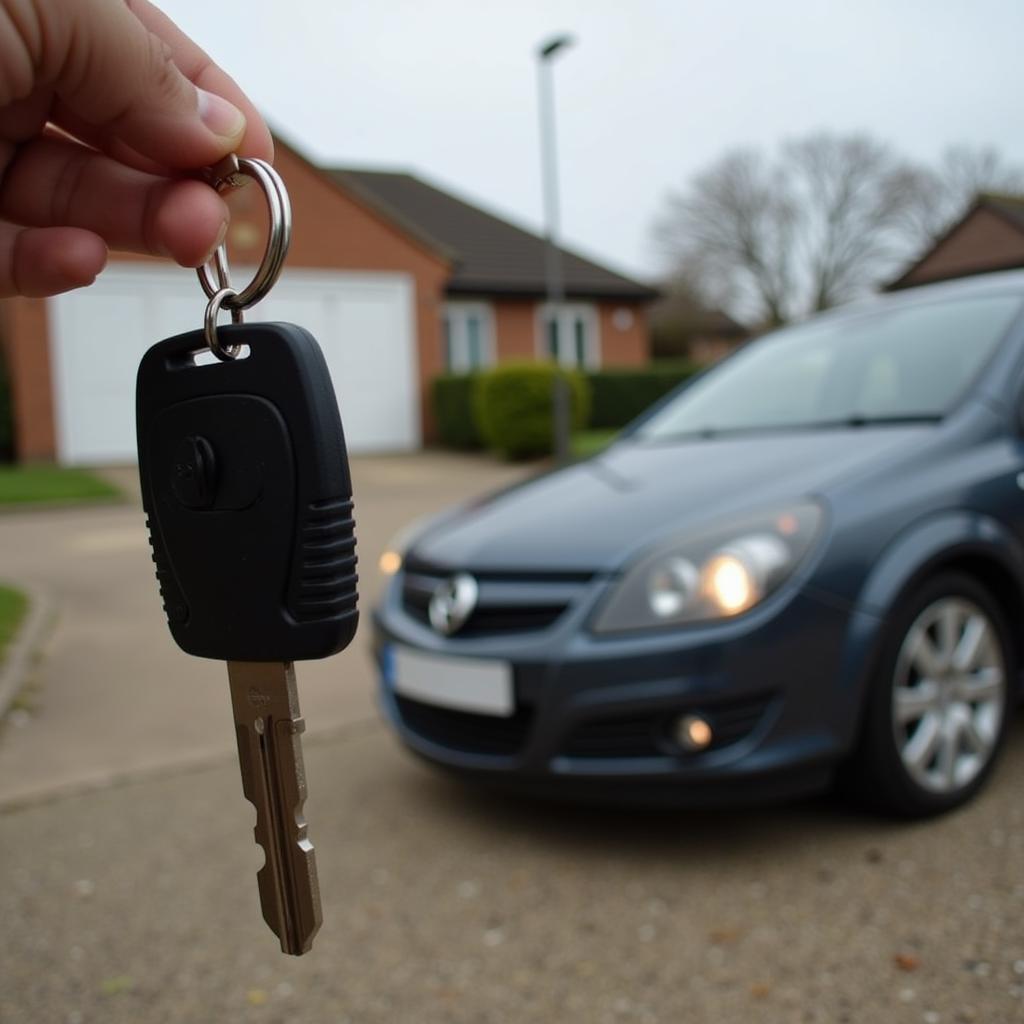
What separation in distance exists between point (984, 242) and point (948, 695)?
66.1ft

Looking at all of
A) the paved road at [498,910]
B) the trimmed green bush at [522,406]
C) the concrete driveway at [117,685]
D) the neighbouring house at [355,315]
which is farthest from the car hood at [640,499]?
the trimmed green bush at [522,406]

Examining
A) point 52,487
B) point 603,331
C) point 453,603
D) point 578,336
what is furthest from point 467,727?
point 603,331

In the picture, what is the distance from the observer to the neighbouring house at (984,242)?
19062 mm

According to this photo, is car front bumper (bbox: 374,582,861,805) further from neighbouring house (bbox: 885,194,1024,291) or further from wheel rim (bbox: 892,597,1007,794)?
neighbouring house (bbox: 885,194,1024,291)

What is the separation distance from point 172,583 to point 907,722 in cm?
243

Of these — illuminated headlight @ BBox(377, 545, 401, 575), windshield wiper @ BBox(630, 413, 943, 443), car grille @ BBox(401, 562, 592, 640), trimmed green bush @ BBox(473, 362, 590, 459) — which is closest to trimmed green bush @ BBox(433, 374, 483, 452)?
trimmed green bush @ BBox(473, 362, 590, 459)

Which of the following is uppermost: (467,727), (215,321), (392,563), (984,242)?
(984,242)

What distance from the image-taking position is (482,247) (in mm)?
23500

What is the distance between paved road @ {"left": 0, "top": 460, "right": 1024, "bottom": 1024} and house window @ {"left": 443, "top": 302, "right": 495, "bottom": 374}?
705 inches

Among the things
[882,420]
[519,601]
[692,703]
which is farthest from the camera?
[882,420]

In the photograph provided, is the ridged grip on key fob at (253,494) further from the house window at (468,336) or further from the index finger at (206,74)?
the house window at (468,336)

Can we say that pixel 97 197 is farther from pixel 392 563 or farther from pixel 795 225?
pixel 795 225

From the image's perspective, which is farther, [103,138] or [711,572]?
[711,572]

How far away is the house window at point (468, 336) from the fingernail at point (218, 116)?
2029 cm
